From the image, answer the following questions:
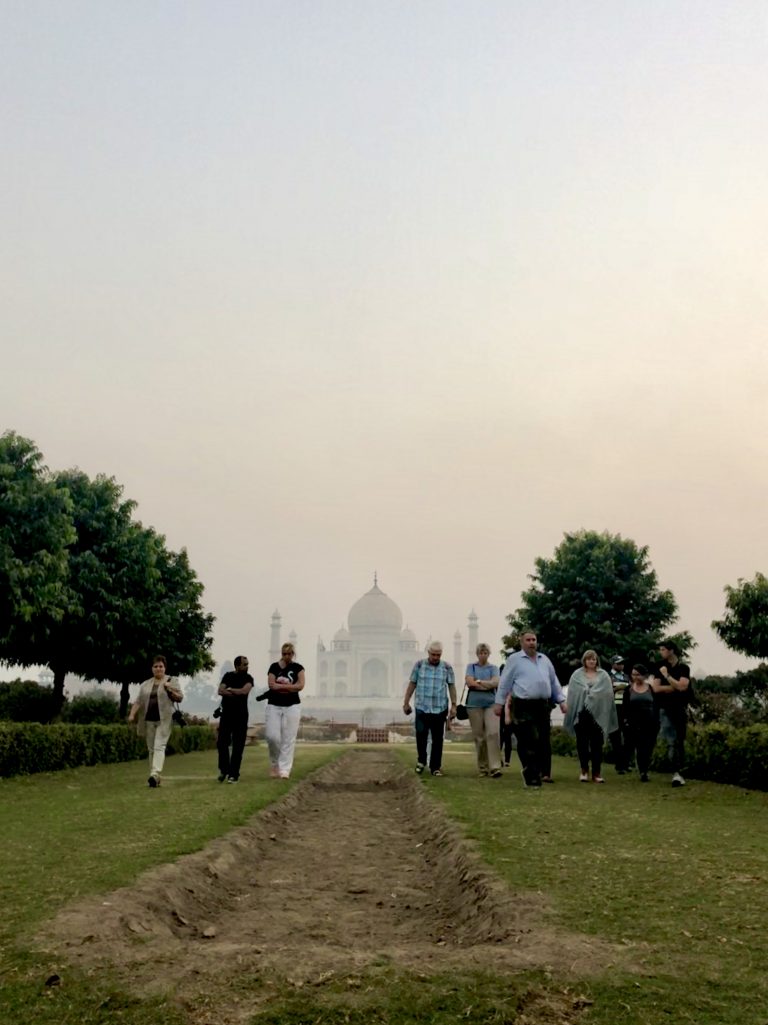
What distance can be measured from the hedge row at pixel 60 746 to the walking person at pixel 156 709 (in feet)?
15.5

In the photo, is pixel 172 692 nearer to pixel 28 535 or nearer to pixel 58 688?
pixel 28 535

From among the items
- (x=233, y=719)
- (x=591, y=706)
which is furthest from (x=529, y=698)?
(x=233, y=719)

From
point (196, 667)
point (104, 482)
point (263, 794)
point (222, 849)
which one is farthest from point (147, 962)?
point (196, 667)

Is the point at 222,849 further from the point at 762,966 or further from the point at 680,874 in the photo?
the point at 762,966

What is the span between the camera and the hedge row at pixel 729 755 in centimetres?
1357

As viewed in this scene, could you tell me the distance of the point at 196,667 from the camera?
39.0 meters

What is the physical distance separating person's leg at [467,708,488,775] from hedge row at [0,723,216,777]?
28.4 ft

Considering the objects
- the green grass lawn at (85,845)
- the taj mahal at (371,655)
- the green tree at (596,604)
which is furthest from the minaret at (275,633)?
the green grass lawn at (85,845)

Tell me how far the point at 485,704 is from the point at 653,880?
9.16 m

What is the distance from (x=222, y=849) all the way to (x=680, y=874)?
12.6 ft

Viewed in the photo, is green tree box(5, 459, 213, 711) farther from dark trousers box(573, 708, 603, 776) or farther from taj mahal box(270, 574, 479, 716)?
taj mahal box(270, 574, 479, 716)

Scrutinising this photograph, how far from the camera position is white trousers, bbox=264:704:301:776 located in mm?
15148

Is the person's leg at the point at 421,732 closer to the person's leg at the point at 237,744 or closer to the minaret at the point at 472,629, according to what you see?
the person's leg at the point at 237,744

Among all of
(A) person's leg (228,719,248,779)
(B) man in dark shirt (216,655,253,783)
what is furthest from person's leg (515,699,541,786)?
(A) person's leg (228,719,248,779)
